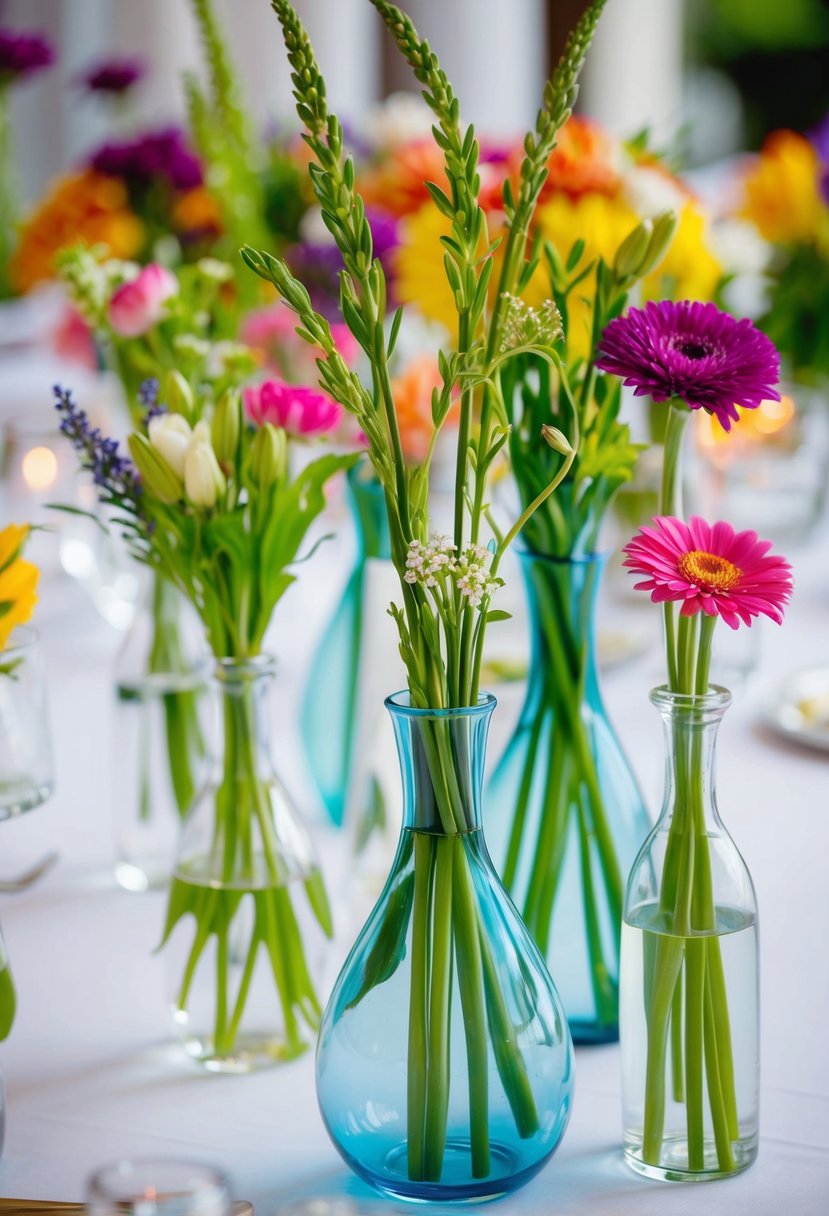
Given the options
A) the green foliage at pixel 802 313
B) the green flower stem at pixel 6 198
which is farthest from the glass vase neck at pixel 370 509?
the green flower stem at pixel 6 198

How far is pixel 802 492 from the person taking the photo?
1585 mm

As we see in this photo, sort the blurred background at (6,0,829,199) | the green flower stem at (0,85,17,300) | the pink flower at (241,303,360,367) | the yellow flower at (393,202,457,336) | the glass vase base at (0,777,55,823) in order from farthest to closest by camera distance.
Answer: the blurred background at (6,0,829,199)
the green flower stem at (0,85,17,300)
the pink flower at (241,303,360,367)
the yellow flower at (393,202,457,336)
the glass vase base at (0,777,55,823)

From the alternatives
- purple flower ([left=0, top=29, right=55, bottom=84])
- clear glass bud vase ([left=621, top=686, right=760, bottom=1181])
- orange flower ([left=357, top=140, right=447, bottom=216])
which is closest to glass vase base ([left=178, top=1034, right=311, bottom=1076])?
clear glass bud vase ([left=621, top=686, right=760, bottom=1181])

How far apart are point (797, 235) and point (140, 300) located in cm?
100

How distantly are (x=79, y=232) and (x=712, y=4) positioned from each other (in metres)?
5.68

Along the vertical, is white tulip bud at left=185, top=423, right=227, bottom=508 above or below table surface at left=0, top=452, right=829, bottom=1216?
above

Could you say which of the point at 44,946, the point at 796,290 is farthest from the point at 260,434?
the point at 796,290

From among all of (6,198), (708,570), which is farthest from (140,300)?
(6,198)

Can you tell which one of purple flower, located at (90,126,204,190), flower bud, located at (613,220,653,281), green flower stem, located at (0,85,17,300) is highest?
green flower stem, located at (0,85,17,300)

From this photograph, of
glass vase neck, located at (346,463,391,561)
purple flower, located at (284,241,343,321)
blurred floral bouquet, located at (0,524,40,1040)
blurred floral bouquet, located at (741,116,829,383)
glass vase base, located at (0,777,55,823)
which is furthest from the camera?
blurred floral bouquet, located at (741,116,829,383)

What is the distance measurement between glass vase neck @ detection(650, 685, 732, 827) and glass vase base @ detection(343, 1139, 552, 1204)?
16cm

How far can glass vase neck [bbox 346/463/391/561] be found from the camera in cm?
94

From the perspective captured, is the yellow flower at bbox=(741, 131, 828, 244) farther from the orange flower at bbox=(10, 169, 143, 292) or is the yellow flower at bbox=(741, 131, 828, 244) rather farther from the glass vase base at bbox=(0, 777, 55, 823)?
the glass vase base at bbox=(0, 777, 55, 823)

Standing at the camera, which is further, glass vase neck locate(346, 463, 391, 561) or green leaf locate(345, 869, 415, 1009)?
glass vase neck locate(346, 463, 391, 561)
